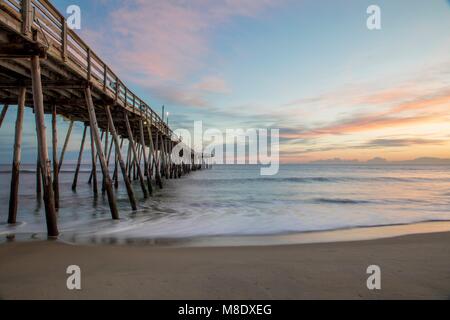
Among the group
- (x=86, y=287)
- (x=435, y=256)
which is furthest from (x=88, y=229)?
(x=435, y=256)

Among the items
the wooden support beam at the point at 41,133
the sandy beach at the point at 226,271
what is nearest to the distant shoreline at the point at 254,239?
the sandy beach at the point at 226,271

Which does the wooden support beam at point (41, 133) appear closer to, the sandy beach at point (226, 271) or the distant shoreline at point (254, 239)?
the distant shoreline at point (254, 239)

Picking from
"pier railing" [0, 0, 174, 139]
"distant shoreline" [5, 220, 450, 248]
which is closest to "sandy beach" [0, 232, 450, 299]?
"distant shoreline" [5, 220, 450, 248]

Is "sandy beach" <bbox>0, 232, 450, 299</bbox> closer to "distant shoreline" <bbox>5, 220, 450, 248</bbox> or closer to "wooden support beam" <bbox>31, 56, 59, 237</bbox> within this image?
"distant shoreline" <bbox>5, 220, 450, 248</bbox>

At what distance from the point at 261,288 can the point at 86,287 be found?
233 centimetres

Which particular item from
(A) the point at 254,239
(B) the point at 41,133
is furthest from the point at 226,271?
(B) the point at 41,133

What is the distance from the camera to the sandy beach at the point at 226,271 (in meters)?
3.58

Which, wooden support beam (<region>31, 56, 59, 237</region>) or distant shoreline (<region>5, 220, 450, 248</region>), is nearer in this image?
wooden support beam (<region>31, 56, 59, 237</region>)

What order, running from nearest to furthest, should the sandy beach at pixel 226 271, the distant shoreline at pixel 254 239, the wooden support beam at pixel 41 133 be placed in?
1. the sandy beach at pixel 226 271
2. the wooden support beam at pixel 41 133
3. the distant shoreline at pixel 254 239

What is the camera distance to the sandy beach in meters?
3.58

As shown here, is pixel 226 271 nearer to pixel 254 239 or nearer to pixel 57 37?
pixel 254 239

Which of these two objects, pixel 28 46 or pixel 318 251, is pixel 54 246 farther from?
pixel 318 251

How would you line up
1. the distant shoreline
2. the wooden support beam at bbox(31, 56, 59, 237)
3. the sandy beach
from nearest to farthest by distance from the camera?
the sandy beach, the wooden support beam at bbox(31, 56, 59, 237), the distant shoreline

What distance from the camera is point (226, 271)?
4.39 m
